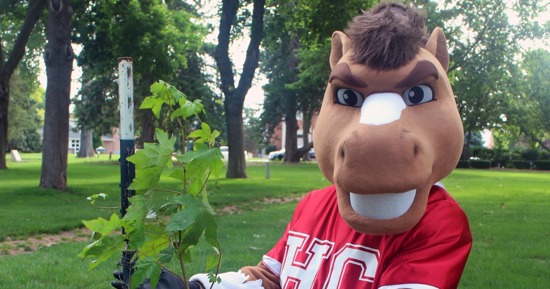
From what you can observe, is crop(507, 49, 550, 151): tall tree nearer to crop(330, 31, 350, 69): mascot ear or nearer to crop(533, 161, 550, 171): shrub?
crop(533, 161, 550, 171): shrub

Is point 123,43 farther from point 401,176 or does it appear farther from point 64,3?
point 401,176

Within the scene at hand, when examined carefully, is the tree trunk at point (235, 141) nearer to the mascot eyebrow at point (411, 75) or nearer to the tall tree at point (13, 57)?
the tall tree at point (13, 57)

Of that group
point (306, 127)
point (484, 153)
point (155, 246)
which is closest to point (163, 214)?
point (155, 246)

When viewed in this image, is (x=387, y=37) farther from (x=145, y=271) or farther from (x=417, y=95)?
(x=145, y=271)

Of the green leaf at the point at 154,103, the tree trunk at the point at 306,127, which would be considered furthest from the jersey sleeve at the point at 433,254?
the tree trunk at the point at 306,127

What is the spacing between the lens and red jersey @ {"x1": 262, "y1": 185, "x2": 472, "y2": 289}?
2039 millimetres

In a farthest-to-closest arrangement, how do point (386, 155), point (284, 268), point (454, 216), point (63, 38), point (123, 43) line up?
point (123, 43) < point (63, 38) < point (284, 268) < point (454, 216) < point (386, 155)

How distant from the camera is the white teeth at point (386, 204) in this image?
206 cm

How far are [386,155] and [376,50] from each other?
0.43 metres

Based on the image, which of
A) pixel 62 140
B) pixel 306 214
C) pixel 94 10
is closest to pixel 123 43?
pixel 94 10

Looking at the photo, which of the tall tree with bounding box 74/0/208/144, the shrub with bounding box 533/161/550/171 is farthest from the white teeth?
the shrub with bounding box 533/161/550/171

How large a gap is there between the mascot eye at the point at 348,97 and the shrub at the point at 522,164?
4119cm

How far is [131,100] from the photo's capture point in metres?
2.18

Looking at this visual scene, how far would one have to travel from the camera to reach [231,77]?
820 inches
